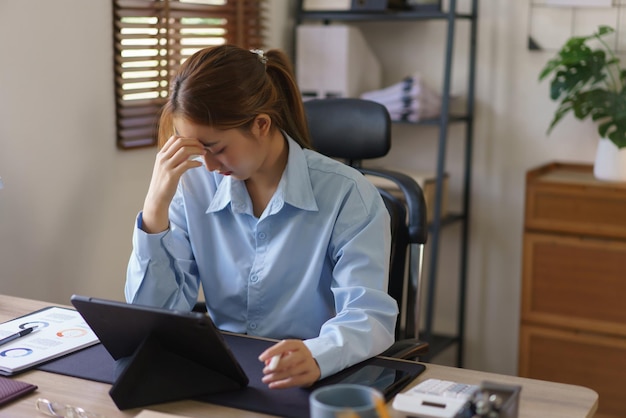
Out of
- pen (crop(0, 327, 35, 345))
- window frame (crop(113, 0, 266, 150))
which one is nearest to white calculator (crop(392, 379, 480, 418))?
pen (crop(0, 327, 35, 345))

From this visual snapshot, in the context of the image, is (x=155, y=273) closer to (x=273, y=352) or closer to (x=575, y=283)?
(x=273, y=352)

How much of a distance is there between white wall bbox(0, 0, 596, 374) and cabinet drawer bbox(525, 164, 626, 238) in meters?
0.36

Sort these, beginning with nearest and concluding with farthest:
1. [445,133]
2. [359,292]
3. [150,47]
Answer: [359,292] → [150,47] → [445,133]

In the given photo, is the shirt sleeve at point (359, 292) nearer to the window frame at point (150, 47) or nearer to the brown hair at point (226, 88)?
the brown hair at point (226, 88)

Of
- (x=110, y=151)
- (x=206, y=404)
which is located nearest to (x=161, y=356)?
(x=206, y=404)

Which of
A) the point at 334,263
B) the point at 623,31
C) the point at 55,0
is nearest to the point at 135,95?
the point at 55,0

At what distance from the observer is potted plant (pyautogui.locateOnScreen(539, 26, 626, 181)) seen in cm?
279

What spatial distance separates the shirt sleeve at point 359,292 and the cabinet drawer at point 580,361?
4.85 ft

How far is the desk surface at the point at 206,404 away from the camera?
1213 millimetres

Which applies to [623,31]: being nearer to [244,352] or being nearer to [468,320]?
[468,320]

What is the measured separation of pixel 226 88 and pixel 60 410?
0.63 meters

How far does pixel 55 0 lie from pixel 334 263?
107 cm

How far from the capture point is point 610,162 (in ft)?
9.29

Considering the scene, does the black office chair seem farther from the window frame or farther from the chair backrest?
the window frame
